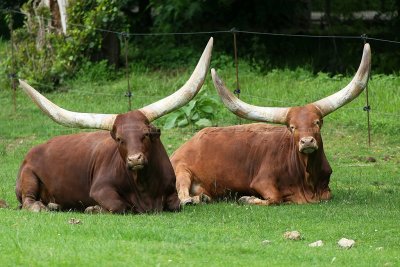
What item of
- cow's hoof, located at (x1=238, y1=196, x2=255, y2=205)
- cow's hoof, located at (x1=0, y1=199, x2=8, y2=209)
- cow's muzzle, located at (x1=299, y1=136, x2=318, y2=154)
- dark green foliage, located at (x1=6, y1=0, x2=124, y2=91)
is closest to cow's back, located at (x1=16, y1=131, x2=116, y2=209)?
cow's hoof, located at (x1=0, y1=199, x2=8, y2=209)

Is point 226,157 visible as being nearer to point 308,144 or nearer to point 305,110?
point 305,110

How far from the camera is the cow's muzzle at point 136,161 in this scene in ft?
35.8

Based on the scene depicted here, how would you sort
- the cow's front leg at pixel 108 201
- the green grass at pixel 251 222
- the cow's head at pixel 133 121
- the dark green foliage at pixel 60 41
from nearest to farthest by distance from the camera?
the green grass at pixel 251 222 < the cow's head at pixel 133 121 < the cow's front leg at pixel 108 201 < the dark green foliage at pixel 60 41

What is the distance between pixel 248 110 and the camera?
12578mm

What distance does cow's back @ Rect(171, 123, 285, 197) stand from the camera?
1282 centimetres

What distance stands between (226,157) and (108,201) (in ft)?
6.93

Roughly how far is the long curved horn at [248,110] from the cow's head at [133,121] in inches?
25.0

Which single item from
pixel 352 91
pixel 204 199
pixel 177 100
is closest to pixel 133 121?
pixel 177 100

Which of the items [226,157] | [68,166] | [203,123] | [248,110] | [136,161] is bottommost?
[203,123]

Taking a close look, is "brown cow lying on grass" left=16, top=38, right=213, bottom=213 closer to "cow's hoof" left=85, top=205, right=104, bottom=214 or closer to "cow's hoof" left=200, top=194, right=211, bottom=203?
"cow's hoof" left=85, top=205, right=104, bottom=214

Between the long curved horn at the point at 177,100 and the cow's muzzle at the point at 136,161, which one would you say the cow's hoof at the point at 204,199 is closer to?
the long curved horn at the point at 177,100

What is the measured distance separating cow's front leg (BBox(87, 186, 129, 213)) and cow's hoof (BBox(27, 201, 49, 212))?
531 millimetres

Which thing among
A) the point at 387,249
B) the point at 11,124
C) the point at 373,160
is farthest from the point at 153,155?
the point at 11,124

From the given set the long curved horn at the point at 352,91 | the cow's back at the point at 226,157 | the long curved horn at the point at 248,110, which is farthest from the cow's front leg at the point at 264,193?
the long curved horn at the point at 352,91
